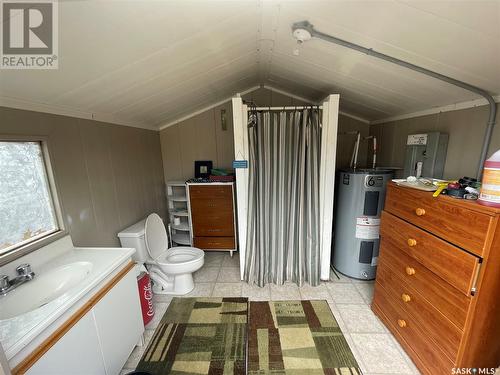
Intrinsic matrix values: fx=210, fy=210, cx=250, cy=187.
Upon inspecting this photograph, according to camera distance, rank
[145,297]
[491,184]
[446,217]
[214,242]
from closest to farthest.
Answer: [491,184] → [446,217] → [145,297] → [214,242]

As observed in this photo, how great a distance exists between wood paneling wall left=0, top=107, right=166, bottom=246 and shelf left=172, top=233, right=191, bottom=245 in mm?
675

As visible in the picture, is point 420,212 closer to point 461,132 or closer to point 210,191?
point 461,132

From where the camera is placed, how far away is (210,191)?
9.26 feet

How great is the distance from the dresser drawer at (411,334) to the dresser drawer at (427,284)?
241 mm

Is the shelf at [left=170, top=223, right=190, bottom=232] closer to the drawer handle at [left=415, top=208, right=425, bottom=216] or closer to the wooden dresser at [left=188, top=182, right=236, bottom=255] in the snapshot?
the wooden dresser at [left=188, top=182, right=236, bottom=255]

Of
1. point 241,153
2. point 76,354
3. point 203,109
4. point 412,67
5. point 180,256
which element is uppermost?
point 203,109

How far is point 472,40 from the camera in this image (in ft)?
3.19

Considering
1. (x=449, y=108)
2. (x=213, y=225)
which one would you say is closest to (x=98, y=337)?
(x=213, y=225)

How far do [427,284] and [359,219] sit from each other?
2.92 ft

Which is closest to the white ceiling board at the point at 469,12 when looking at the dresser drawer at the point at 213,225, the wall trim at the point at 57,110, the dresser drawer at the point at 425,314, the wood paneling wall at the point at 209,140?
the dresser drawer at the point at 425,314

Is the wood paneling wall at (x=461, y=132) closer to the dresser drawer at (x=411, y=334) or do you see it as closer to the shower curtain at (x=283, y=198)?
the shower curtain at (x=283, y=198)

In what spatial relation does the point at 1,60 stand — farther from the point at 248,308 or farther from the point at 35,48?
the point at 248,308

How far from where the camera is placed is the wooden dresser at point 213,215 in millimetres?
2818

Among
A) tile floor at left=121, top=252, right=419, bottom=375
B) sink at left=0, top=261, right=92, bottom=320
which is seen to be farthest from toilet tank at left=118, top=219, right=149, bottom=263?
sink at left=0, top=261, right=92, bottom=320
